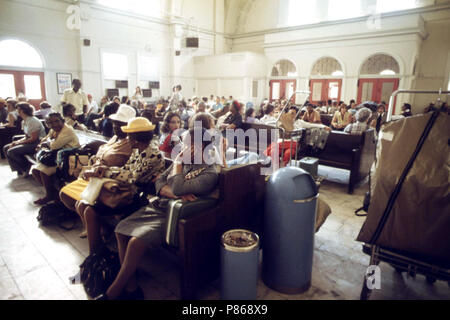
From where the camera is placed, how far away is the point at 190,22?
1653cm

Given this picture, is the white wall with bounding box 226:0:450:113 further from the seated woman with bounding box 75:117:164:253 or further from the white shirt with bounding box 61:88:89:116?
the seated woman with bounding box 75:117:164:253

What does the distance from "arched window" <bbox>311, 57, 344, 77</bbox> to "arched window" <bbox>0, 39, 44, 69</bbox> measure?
492 inches

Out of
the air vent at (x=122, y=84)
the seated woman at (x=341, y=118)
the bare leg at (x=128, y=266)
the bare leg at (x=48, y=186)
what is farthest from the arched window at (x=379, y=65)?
the bare leg at (x=128, y=266)

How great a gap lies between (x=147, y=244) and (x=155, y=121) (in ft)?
21.6

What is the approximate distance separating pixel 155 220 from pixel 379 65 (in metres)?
14.0

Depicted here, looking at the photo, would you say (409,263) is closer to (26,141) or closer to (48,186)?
(48,186)

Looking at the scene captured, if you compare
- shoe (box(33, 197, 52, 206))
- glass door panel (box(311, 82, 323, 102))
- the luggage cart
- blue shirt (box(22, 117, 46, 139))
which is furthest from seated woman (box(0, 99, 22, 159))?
glass door panel (box(311, 82, 323, 102))

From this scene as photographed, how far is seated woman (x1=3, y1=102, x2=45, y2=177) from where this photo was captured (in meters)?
5.10

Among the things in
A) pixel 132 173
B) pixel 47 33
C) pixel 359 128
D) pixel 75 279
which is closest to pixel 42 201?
pixel 75 279

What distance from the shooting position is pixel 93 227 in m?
2.71

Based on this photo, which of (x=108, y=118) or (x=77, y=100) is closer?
(x=108, y=118)

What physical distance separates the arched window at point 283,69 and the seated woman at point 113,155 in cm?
1479

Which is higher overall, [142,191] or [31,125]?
[31,125]
